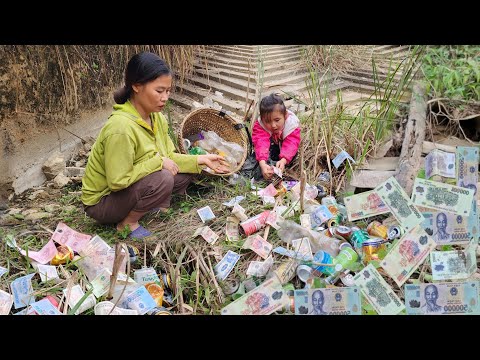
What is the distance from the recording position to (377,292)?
1912mm

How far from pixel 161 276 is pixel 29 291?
60cm

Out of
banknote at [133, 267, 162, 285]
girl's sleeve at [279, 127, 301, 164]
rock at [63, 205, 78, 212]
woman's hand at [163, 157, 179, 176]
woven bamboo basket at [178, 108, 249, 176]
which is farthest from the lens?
woven bamboo basket at [178, 108, 249, 176]

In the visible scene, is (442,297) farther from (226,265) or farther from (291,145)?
(291,145)

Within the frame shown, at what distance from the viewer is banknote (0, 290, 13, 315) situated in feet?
6.41

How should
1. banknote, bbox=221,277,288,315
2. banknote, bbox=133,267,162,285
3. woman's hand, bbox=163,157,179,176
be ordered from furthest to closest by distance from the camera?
woman's hand, bbox=163,157,179,176 → banknote, bbox=133,267,162,285 → banknote, bbox=221,277,288,315

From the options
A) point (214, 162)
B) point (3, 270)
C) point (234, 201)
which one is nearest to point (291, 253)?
point (234, 201)

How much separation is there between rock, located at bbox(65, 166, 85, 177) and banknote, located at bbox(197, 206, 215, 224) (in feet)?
3.73

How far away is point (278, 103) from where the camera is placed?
281cm

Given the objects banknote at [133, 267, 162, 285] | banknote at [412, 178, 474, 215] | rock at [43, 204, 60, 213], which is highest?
banknote at [412, 178, 474, 215]

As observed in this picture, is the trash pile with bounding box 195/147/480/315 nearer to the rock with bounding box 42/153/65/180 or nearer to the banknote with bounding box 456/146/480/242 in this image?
the banknote with bounding box 456/146/480/242

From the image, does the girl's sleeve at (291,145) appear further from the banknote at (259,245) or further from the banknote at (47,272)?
the banknote at (47,272)

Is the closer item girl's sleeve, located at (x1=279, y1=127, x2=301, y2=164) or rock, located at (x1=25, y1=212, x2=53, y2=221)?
rock, located at (x1=25, y1=212, x2=53, y2=221)

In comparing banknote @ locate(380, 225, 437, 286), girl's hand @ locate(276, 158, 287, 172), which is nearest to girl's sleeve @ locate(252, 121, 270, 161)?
girl's hand @ locate(276, 158, 287, 172)

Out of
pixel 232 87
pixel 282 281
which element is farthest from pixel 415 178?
pixel 232 87
